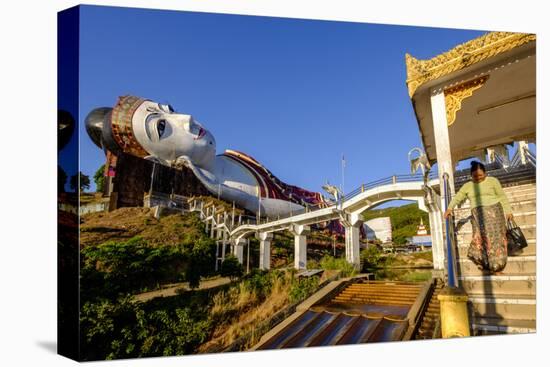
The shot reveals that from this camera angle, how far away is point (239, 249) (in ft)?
20.5

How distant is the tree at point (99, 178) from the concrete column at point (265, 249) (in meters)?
2.46

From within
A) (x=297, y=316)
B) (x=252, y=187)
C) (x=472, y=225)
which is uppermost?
(x=252, y=187)

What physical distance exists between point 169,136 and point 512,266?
6580 mm

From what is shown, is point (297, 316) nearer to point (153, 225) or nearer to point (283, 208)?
point (153, 225)

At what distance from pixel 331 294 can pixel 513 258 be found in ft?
7.58

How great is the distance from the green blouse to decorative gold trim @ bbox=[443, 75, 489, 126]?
787 millimetres

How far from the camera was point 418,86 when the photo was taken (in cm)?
490

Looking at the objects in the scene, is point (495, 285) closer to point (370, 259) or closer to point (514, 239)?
point (514, 239)

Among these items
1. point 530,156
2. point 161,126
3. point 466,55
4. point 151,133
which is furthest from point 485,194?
point 151,133

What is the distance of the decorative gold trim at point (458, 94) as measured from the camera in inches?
188

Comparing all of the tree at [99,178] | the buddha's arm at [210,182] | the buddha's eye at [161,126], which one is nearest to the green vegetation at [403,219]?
the buddha's arm at [210,182]

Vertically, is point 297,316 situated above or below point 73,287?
below

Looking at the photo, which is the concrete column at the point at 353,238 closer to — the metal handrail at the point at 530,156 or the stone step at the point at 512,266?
the stone step at the point at 512,266

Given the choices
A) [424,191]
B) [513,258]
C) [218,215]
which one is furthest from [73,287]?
[424,191]
